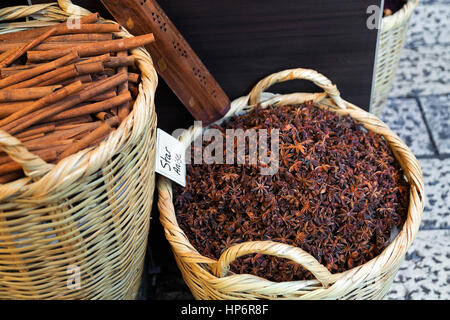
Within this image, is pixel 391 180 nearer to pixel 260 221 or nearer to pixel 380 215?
pixel 380 215

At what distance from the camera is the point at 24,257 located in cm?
96

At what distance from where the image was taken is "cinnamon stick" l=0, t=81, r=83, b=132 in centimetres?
93

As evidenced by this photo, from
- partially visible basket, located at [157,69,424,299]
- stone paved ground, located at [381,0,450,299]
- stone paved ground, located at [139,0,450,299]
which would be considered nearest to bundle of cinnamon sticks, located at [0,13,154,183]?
partially visible basket, located at [157,69,424,299]

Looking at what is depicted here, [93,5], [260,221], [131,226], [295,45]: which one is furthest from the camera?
[295,45]

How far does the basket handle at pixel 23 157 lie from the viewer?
79 cm

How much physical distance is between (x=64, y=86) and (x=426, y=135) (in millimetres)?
1660

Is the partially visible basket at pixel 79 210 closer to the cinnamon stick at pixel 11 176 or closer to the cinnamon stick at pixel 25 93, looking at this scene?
the cinnamon stick at pixel 11 176

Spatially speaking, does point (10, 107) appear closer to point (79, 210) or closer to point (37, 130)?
point (37, 130)

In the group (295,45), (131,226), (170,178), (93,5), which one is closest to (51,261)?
(131,226)

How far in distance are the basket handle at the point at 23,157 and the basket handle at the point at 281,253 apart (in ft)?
1.41

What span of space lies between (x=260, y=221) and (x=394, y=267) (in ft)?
1.18

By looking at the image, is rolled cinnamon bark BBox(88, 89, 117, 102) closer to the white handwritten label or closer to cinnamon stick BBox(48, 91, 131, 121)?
cinnamon stick BBox(48, 91, 131, 121)

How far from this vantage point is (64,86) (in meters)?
1.04

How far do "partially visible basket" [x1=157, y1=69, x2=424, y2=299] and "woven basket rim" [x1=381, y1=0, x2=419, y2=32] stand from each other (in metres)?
0.52
